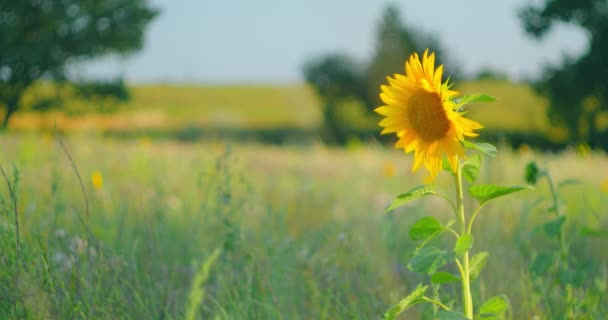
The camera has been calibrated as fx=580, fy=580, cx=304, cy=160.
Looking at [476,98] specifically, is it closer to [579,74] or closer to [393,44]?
[579,74]

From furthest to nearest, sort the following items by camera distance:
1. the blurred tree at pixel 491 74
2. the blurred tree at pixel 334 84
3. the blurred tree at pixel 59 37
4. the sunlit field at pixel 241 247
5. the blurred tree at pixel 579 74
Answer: the blurred tree at pixel 491 74, the blurred tree at pixel 334 84, the blurred tree at pixel 579 74, the blurred tree at pixel 59 37, the sunlit field at pixel 241 247

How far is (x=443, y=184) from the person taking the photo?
602 cm

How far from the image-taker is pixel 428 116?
147 centimetres

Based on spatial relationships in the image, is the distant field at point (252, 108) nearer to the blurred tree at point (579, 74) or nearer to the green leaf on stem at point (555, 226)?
the blurred tree at point (579, 74)

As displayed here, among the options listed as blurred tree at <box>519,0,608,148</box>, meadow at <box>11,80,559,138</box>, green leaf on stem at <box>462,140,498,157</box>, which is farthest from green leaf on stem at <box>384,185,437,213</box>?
meadow at <box>11,80,559,138</box>

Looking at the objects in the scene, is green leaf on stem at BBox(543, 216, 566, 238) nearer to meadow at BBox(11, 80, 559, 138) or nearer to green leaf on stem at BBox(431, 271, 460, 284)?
green leaf on stem at BBox(431, 271, 460, 284)

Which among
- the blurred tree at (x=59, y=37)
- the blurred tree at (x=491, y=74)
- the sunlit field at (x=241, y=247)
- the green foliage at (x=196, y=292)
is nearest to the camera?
the green foliage at (x=196, y=292)

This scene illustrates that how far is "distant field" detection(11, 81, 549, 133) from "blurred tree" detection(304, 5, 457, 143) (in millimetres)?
1482

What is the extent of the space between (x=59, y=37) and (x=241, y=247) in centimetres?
1532

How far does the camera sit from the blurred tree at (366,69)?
1057 inches

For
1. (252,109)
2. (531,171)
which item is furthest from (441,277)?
(252,109)

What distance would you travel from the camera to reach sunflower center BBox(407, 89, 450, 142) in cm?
145

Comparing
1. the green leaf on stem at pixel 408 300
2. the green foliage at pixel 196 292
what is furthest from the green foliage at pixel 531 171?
the green foliage at pixel 196 292

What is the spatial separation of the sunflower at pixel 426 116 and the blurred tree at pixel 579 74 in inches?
676
